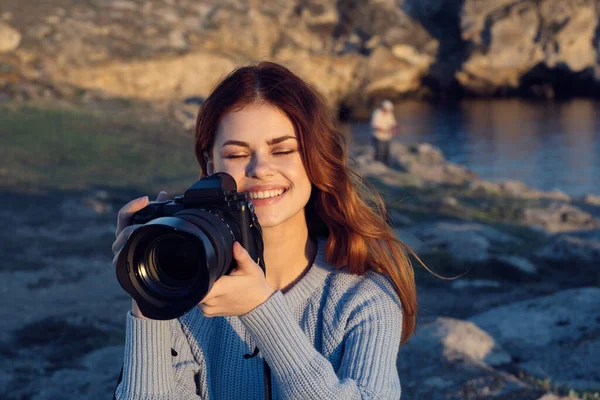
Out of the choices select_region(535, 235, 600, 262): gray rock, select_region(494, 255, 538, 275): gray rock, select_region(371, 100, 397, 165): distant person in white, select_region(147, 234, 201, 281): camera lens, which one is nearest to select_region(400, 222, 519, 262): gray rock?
select_region(494, 255, 538, 275): gray rock

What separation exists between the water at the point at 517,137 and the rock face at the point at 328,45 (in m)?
2.40

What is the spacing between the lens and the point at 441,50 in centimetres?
4469

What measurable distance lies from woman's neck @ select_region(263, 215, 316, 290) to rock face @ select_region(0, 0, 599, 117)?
19.7m

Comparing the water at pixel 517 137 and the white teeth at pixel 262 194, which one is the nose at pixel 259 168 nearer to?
the white teeth at pixel 262 194

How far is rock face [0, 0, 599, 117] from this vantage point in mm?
25203

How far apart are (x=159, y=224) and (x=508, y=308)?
188 inches

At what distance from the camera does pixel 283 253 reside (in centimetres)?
250

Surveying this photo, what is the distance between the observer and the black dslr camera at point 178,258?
183 centimetres

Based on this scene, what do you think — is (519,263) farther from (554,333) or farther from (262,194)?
(262,194)

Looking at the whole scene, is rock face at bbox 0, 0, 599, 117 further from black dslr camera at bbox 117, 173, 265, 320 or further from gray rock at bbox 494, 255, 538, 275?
black dslr camera at bbox 117, 173, 265, 320

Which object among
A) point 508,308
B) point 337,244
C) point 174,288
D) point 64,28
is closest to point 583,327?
point 508,308

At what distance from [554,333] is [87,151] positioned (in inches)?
396

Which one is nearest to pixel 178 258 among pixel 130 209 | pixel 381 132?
pixel 130 209

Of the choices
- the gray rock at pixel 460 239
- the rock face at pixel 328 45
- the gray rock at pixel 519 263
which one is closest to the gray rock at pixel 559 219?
the gray rock at pixel 460 239
